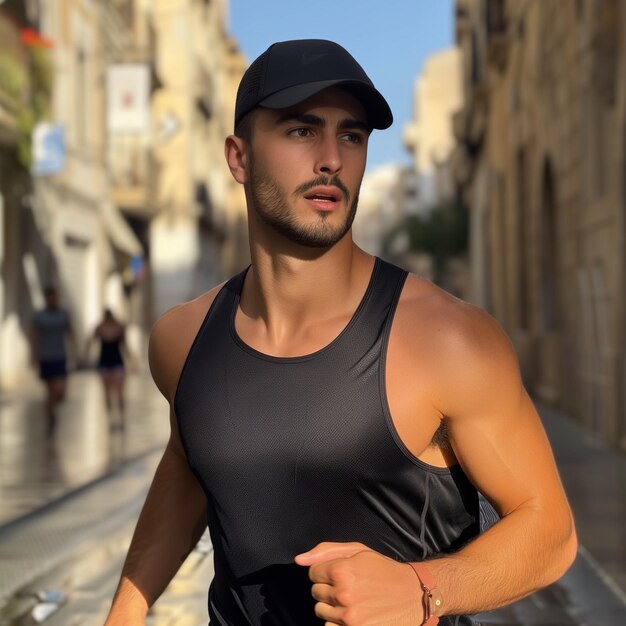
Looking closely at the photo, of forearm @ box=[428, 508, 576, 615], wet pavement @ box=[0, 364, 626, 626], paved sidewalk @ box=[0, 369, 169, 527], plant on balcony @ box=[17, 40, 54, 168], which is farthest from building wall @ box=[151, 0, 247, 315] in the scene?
forearm @ box=[428, 508, 576, 615]

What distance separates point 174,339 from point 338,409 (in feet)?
1.53

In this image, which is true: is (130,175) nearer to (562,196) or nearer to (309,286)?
(562,196)

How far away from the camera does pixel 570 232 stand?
16.1m

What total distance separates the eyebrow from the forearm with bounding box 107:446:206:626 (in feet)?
2.34

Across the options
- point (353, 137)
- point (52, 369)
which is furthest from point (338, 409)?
point (52, 369)

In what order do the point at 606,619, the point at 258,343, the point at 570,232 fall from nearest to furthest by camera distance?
the point at 258,343 < the point at 606,619 < the point at 570,232

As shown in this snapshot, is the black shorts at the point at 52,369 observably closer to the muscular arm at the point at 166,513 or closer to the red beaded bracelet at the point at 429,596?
the muscular arm at the point at 166,513

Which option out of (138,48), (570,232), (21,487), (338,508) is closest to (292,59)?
(338,508)

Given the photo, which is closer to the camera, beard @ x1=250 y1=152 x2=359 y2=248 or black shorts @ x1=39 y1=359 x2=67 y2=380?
beard @ x1=250 y1=152 x2=359 y2=248

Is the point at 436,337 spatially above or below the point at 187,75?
above

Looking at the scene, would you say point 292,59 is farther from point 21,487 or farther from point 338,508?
point 21,487

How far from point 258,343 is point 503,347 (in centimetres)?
45

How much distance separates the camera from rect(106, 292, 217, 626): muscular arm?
7.43 feet

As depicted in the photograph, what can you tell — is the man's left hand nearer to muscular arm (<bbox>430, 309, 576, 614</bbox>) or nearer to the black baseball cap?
muscular arm (<bbox>430, 309, 576, 614</bbox>)
